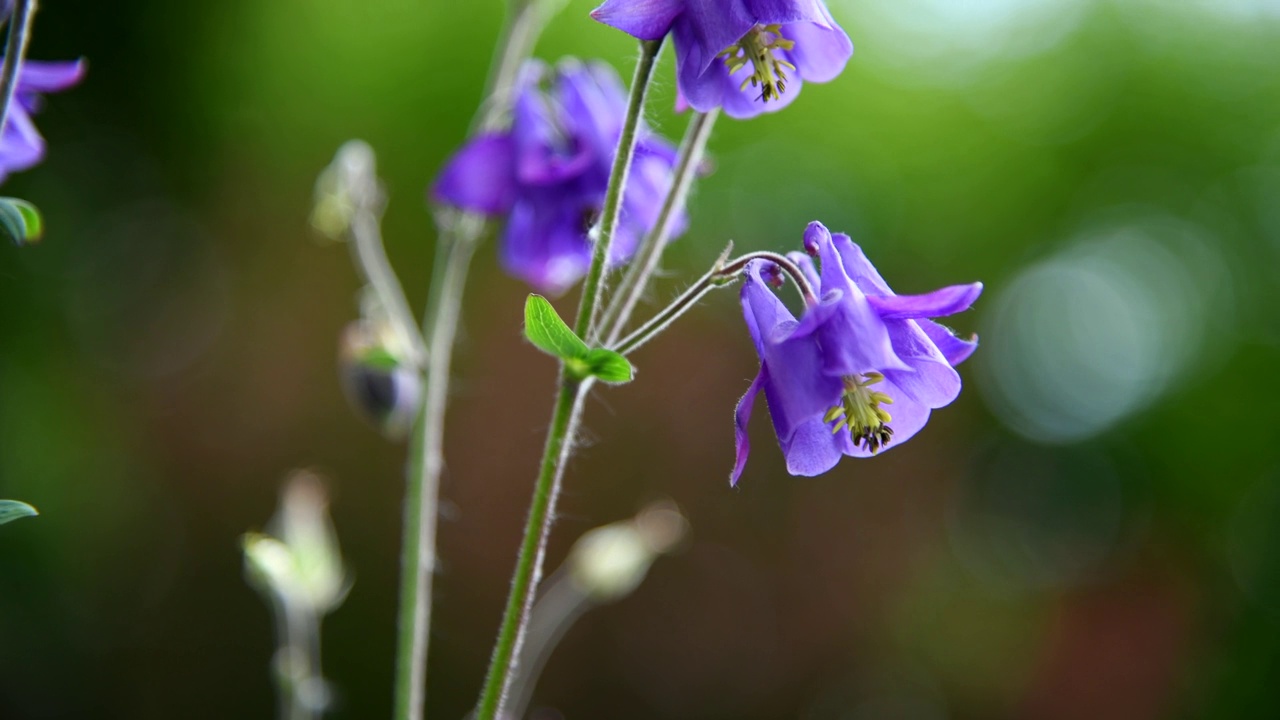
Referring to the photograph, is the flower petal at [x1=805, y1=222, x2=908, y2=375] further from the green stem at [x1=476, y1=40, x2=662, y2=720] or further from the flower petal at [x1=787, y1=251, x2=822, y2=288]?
the green stem at [x1=476, y1=40, x2=662, y2=720]

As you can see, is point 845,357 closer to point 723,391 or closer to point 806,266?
point 806,266

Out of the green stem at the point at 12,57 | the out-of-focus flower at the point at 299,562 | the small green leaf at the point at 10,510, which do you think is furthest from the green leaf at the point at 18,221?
the out-of-focus flower at the point at 299,562

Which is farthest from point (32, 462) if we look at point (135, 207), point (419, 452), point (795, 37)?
point (795, 37)

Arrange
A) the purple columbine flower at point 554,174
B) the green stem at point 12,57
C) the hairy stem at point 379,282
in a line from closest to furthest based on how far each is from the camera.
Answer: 1. the green stem at point 12,57
2. the purple columbine flower at point 554,174
3. the hairy stem at point 379,282

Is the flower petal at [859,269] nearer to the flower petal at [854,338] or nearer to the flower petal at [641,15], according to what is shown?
the flower petal at [854,338]

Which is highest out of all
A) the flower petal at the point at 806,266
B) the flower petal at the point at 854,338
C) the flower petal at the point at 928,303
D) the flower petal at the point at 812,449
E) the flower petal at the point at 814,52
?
the flower petal at the point at 814,52

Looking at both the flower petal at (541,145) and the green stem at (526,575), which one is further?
the flower petal at (541,145)

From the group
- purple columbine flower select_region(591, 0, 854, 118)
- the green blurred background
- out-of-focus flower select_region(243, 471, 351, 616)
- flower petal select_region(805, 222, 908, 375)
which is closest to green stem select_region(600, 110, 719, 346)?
purple columbine flower select_region(591, 0, 854, 118)
